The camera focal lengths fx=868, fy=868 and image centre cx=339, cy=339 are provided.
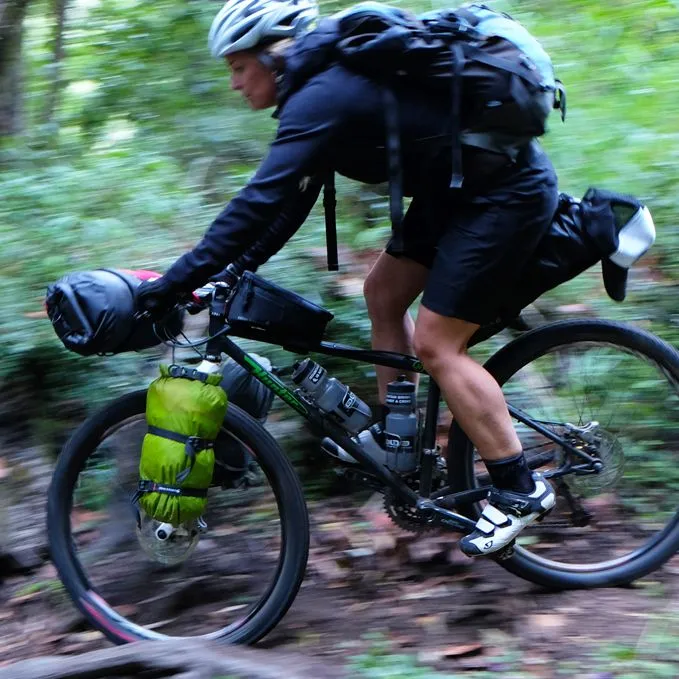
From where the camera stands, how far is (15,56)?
223 inches

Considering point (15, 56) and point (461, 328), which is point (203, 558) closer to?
point (461, 328)

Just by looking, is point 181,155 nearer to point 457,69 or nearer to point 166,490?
point 166,490

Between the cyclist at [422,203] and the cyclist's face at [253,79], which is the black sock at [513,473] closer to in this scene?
the cyclist at [422,203]

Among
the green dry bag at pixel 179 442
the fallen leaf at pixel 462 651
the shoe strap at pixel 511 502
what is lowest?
the fallen leaf at pixel 462 651

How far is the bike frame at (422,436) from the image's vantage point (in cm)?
320

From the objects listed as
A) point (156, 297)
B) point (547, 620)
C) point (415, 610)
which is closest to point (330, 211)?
point (156, 297)

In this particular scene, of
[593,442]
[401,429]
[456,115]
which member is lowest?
[593,442]

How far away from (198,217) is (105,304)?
1864mm

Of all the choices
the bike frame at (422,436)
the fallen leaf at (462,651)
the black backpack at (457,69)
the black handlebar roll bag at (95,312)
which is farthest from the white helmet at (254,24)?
the fallen leaf at (462,651)

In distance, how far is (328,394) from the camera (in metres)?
3.26

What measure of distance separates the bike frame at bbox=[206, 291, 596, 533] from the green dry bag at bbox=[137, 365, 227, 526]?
8.1 inches

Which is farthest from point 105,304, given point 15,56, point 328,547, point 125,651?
point 15,56

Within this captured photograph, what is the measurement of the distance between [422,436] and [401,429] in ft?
0.31

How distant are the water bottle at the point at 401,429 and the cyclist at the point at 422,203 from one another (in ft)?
0.79
